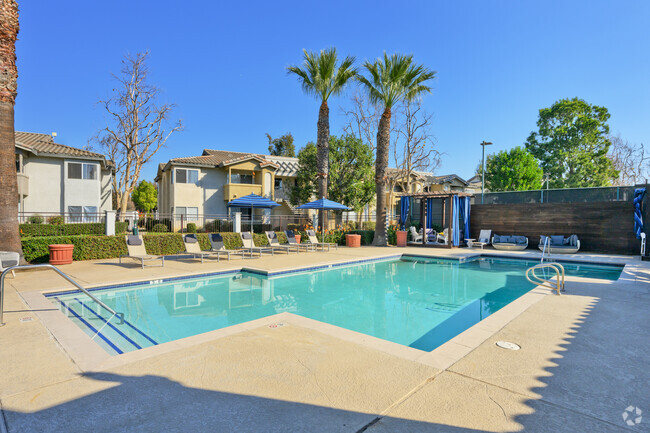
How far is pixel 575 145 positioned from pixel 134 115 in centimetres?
4030

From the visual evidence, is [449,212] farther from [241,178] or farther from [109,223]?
[241,178]

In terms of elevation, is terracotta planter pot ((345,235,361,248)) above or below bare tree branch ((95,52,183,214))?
below

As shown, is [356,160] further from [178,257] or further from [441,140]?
[178,257]

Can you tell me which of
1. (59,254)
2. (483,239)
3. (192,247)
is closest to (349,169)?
(483,239)

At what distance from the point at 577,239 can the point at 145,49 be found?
29511 mm

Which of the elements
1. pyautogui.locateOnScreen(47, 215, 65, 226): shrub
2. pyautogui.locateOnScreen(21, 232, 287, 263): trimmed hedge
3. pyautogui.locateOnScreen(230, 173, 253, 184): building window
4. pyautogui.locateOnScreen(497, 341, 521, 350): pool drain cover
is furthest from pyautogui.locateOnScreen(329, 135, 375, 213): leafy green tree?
pyautogui.locateOnScreen(497, 341, 521, 350): pool drain cover

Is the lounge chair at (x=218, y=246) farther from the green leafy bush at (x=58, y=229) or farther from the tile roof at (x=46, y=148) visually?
the tile roof at (x=46, y=148)

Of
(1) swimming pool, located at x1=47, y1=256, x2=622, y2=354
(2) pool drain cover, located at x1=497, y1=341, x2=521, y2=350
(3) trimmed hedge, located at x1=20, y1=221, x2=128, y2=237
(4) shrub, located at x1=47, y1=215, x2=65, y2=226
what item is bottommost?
(1) swimming pool, located at x1=47, y1=256, x2=622, y2=354

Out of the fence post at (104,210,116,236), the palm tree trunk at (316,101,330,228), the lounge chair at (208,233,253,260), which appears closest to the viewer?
the lounge chair at (208,233,253,260)

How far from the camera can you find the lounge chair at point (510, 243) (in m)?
16.5

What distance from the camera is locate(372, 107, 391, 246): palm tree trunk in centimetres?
1737

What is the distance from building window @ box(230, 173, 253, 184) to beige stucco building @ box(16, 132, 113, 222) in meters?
8.77

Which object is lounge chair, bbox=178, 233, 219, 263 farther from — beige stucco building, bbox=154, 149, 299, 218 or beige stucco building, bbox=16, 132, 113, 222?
beige stucco building, bbox=154, 149, 299, 218

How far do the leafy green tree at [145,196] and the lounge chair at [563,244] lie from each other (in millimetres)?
42091
